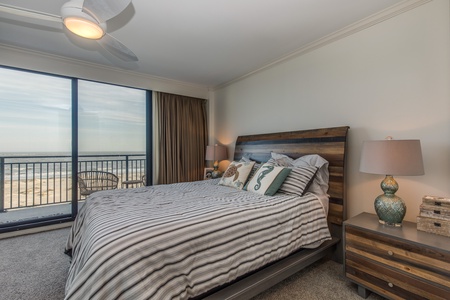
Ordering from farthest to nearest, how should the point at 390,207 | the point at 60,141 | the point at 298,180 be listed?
the point at 60,141, the point at 298,180, the point at 390,207

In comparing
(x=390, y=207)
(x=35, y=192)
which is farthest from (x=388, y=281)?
(x=35, y=192)

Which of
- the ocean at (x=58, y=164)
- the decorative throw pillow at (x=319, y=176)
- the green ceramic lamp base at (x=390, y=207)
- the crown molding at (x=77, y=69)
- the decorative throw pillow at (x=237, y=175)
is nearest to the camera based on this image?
the green ceramic lamp base at (x=390, y=207)

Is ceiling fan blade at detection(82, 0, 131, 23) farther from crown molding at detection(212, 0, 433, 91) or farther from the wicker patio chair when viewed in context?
the wicker patio chair

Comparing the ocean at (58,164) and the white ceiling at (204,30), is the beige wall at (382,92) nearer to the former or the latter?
the white ceiling at (204,30)

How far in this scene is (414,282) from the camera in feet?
4.83

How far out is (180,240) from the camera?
1.28 meters

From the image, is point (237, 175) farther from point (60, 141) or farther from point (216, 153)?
point (60, 141)

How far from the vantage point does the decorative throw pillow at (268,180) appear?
7.41ft

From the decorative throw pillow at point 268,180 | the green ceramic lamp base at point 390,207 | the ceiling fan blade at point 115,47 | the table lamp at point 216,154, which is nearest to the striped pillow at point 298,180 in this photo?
the decorative throw pillow at point 268,180

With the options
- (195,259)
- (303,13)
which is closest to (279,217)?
(195,259)

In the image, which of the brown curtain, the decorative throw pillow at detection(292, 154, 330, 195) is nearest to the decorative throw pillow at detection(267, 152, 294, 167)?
the decorative throw pillow at detection(292, 154, 330, 195)

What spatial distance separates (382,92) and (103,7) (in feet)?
8.38

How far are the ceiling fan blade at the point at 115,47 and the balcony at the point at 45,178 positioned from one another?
7.09 feet

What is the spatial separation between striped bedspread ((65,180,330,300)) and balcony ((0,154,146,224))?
220 centimetres
